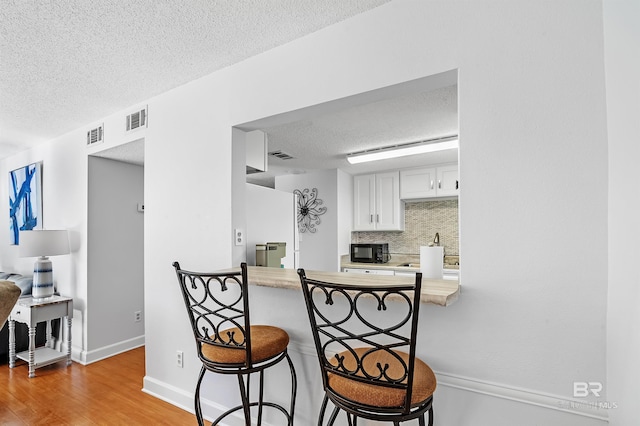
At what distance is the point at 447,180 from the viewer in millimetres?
4266

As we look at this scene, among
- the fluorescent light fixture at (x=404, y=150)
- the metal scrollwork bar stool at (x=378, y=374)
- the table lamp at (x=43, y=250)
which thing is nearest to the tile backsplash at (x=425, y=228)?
the fluorescent light fixture at (x=404, y=150)

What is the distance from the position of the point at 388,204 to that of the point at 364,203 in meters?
0.40

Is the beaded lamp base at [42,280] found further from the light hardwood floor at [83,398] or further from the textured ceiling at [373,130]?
the textured ceiling at [373,130]

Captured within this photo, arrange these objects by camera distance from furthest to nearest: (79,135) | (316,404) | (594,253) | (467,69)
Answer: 1. (79,135)
2. (316,404)
3. (467,69)
4. (594,253)

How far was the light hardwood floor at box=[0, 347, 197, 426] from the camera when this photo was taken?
88.6 inches

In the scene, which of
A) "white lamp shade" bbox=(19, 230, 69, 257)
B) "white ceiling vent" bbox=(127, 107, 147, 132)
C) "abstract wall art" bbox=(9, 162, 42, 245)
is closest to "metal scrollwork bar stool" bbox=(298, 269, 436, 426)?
"white ceiling vent" bbox=(127, 107, 147, 132)

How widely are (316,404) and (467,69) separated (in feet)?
6.11

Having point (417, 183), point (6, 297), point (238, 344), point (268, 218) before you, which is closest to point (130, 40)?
point (268, 218)

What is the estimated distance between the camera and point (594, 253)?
1.18 metres

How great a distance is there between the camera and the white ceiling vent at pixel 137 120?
2.67 metres

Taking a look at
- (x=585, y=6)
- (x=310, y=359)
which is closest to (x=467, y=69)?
(x=585, y=6)

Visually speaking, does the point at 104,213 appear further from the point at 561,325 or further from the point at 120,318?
the point at 561,325

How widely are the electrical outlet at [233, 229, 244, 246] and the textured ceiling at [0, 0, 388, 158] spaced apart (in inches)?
43.8

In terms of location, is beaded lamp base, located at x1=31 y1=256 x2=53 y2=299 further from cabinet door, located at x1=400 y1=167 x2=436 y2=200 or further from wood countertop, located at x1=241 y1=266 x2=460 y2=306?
cabinet door, located at x1=400 y1=167 x2=436 y2=200
